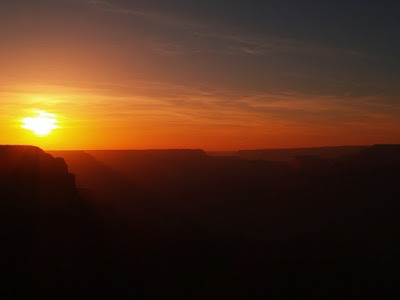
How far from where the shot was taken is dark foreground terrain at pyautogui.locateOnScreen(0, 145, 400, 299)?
1287 inches

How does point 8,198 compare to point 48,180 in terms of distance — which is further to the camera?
point 48,180

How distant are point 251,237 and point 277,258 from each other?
12626mm

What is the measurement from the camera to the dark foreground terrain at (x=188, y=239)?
32.7 meters

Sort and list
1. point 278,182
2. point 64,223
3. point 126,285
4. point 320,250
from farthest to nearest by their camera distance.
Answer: point 278,182
point 320,250
point 64,223
point 126,285

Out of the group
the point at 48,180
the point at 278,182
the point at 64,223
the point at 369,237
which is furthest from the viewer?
the point at 278,182

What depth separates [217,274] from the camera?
1572 inches

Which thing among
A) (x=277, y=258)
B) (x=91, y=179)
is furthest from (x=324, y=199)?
(x=91, y=179)

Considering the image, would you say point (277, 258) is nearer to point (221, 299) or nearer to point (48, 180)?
point (221, 299)

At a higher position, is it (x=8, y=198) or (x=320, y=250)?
(x=8, y=198)

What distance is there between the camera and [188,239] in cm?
4981

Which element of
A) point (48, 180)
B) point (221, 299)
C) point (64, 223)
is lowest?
point (221, 299)

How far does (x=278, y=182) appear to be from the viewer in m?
96.2

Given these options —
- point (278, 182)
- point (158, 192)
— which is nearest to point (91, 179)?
point (158, 192)

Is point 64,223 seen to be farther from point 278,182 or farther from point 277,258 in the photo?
point 278,182
